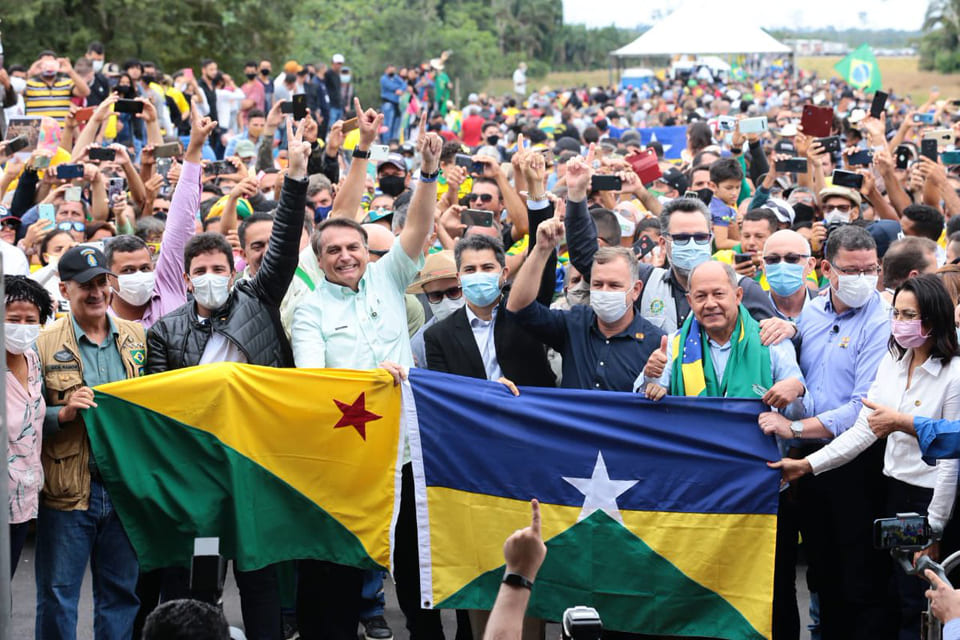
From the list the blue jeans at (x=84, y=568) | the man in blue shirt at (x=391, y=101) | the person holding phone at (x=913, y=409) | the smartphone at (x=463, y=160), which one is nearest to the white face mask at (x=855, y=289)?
the person holding phone at (x=913, y=409)

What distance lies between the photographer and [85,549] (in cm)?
601

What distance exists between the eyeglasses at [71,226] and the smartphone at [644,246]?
413 centimetres

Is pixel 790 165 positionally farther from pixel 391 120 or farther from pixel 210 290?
pixel 391 120

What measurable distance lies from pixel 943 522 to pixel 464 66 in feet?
151

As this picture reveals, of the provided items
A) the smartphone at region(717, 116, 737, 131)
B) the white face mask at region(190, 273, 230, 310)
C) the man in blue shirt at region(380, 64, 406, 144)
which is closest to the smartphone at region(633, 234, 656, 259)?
the white face mask at region(190, 273, 230, 310)

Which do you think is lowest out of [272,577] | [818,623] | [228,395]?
[818,623]

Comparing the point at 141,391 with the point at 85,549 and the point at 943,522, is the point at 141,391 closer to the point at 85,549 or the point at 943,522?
the point at 85,549

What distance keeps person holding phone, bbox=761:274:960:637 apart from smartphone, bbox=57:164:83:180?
6521 mm

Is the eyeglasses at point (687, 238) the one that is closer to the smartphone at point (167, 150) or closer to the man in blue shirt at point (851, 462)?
the man in blue shirt at point (851, 462)

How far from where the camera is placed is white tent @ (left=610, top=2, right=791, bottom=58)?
101 ft

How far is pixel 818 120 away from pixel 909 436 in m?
5.80

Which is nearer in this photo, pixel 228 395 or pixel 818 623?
pixel 228 395

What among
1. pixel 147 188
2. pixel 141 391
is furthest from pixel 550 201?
pixel 147 188

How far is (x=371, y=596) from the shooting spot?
7250 millimetres
